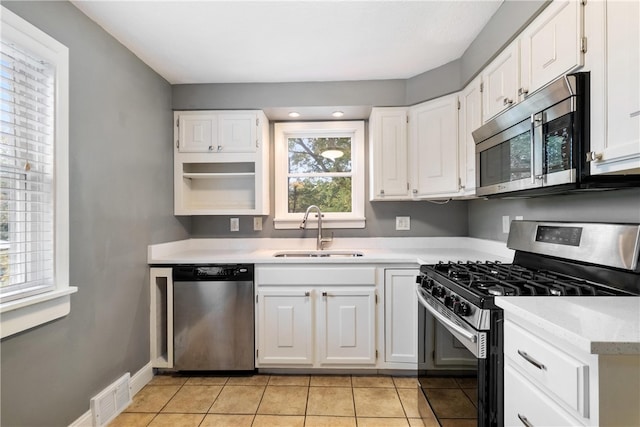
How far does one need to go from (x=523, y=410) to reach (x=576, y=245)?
2.65 feet

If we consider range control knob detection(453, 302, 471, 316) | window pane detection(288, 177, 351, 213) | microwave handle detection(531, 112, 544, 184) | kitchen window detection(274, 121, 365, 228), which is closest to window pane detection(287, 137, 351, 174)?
kitchen window detection(274, 121, 365, 228)

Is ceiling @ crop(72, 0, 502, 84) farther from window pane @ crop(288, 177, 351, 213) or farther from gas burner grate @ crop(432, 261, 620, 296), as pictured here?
gas burner grate @ crop(432, 261, 620, 296)

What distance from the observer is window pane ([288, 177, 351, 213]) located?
→ 9.83ft

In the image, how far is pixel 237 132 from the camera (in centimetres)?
263

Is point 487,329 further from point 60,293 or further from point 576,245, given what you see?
point 60,293

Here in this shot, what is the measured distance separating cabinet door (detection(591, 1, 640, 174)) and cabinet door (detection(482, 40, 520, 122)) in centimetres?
55

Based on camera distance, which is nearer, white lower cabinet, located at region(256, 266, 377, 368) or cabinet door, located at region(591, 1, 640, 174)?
cabinet door, located at region(591, 1, 640, 174)

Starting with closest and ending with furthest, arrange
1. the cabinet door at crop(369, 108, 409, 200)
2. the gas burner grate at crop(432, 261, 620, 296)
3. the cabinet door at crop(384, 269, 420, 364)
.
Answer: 1. the gas burner grate at crop(432, 261, 620, 296)
2. the cabinet door at crop(384, 269, 420, 364)
3. the cabinet door at crop(369, 108, 409, 200)

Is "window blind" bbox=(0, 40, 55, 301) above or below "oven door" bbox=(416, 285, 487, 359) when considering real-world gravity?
above

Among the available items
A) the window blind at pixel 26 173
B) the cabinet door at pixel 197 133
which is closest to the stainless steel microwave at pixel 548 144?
the cabinet door at pixel 197 133

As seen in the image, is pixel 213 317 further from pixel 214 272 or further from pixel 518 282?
pixel 518 282

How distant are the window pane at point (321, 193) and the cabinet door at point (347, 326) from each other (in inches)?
38.4

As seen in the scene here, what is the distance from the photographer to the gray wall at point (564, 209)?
49.0 inches

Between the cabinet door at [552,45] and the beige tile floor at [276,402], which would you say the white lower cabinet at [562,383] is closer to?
the beige tile floor at [276,402]
